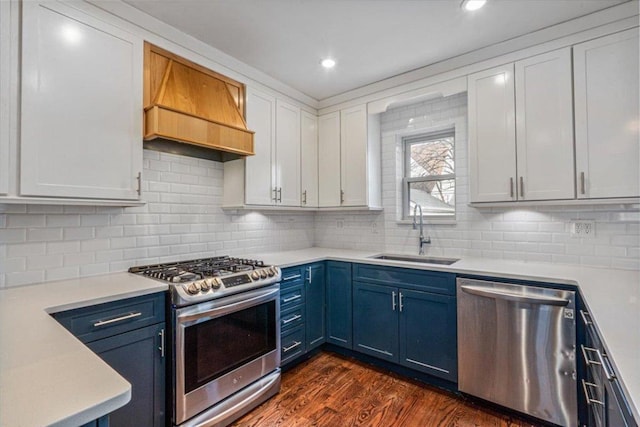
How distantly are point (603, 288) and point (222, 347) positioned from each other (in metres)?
2.24

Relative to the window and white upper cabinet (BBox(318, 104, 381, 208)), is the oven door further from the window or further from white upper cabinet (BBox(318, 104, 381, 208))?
the window

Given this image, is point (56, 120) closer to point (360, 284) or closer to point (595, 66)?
point (360, 284)

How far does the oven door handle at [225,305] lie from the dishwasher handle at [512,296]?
139cm

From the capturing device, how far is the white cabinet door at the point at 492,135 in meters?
2.41

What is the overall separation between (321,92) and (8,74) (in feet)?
8.04

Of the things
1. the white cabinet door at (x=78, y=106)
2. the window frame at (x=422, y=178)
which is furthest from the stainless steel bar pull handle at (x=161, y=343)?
the window frame at (x=422, y=178)

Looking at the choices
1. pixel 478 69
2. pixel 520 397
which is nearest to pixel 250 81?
pixel 478 69

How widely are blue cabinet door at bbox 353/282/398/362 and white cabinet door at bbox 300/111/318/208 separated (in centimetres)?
110

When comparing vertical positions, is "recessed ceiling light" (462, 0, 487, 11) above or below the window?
above

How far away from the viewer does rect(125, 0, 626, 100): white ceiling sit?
1.99m

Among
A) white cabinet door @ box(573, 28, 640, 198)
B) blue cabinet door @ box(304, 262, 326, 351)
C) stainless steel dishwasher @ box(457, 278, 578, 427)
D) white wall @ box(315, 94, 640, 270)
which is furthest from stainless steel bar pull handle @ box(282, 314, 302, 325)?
white cabinet door @ box(573, 28, 640, 198)

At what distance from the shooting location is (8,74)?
1539 millimetres

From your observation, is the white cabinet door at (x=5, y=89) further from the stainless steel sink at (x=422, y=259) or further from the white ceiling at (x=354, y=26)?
the stainless steel sink at (x=422, y=259)

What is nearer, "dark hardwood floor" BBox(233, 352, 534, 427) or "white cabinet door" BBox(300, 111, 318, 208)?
"dark hardwood floor" BBox(233, 352, 534, 427)
